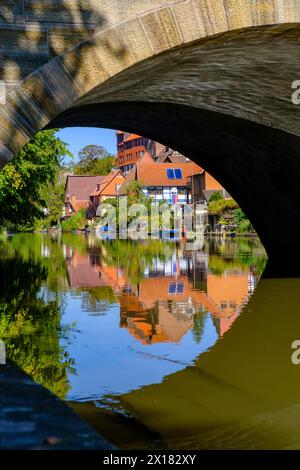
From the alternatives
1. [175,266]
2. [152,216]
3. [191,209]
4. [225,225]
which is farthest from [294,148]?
[191,209]

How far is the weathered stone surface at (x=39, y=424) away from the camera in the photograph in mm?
2556

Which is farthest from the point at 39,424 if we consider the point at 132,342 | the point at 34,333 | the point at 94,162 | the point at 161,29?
the point at 94,162

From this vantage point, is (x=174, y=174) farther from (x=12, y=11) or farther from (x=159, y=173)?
(x=12, y=11)

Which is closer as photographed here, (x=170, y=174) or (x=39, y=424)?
(x=39, y=424)

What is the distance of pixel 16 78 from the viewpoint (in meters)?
6.23

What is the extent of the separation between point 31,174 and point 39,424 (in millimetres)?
25335

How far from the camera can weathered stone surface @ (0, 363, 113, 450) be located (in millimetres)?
2556

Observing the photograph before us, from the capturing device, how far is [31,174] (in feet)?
90.4

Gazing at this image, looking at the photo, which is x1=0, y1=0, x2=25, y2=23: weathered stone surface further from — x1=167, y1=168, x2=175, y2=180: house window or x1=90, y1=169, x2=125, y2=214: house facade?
x1=90, y1=169, x2=125, y2=214: house facade

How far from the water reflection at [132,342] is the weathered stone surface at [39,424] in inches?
79.4

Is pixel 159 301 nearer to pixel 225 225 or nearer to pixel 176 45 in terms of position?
pixel 176 45

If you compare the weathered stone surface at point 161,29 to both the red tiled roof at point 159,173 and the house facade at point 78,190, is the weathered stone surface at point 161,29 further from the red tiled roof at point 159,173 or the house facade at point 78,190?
the house facade at point 78,190

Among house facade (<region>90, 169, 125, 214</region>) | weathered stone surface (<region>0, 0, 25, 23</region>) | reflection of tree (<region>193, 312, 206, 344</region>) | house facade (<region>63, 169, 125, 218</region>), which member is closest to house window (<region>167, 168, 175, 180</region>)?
house facade (<region>90, 169, 125, 214</region>)

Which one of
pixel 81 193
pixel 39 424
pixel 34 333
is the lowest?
pixel 34 333
